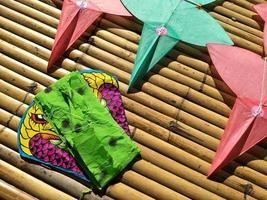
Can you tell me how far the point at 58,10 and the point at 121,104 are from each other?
157 centimetres

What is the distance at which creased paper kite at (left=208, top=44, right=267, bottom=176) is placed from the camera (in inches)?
142

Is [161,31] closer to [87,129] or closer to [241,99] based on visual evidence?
[241,99]

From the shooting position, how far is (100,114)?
361 centimetres

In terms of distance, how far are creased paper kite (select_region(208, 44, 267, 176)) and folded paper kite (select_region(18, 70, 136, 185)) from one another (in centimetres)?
106

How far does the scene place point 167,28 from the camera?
4.16 m

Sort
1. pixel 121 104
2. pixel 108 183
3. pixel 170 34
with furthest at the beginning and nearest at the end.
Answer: pixel 170 34 < pixel 121 104 < pixel 108 183

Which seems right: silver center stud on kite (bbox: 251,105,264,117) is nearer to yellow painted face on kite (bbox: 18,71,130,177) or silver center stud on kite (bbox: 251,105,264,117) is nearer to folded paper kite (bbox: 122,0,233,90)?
folded paper kite (bbox: 122,0,233,90)

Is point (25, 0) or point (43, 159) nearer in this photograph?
point (43, 159)

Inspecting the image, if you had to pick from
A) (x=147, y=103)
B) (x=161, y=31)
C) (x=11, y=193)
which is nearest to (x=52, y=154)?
(x=11, y=193)

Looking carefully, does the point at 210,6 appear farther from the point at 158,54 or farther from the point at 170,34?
the point at 158,54

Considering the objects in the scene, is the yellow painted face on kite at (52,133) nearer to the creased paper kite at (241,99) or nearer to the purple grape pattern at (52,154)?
the purple grape pattern at (52,154)

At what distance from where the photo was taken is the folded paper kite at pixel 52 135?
345 centimetres

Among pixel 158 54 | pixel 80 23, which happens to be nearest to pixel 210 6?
pixel 158 54

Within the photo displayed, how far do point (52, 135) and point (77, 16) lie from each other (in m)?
1.53
